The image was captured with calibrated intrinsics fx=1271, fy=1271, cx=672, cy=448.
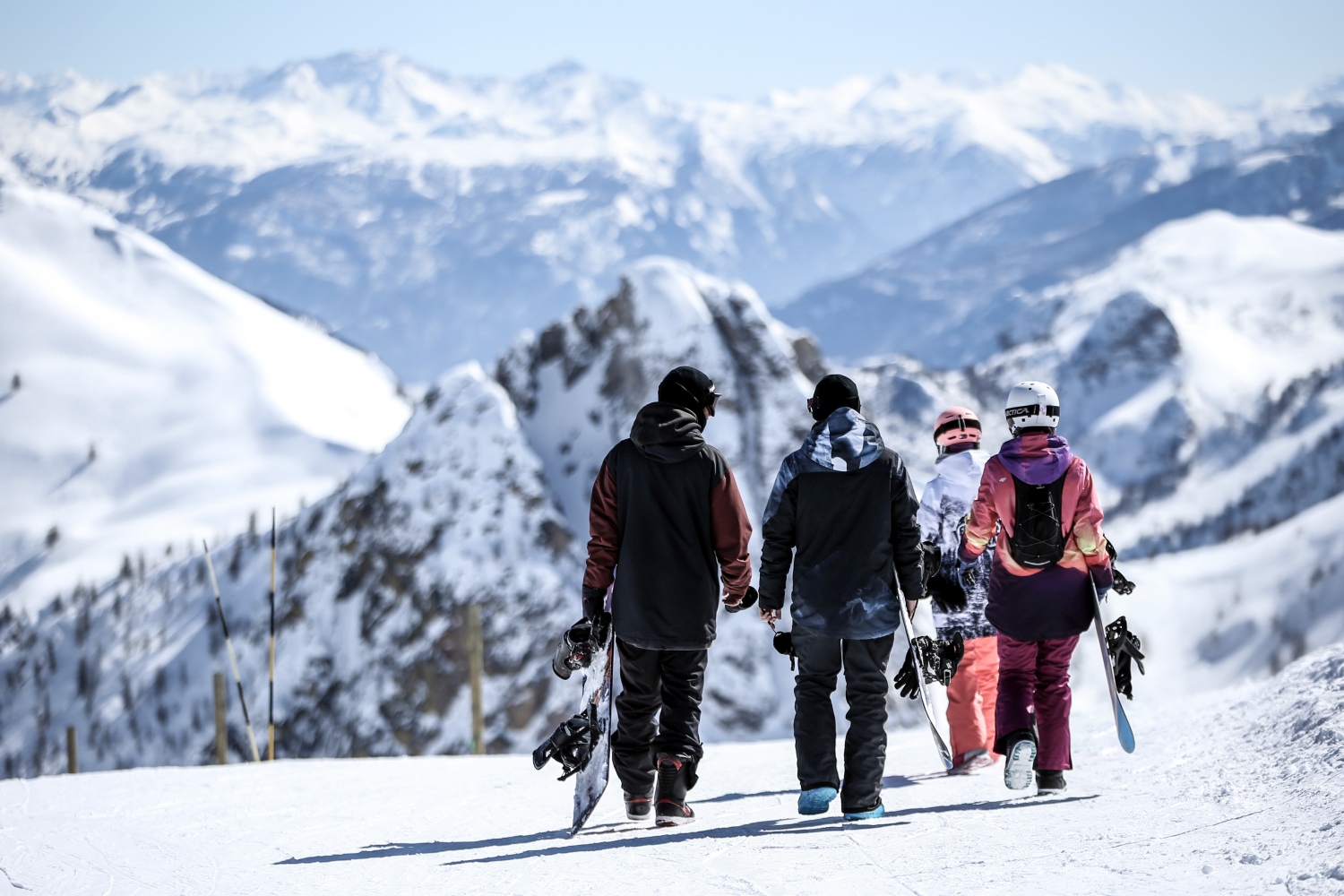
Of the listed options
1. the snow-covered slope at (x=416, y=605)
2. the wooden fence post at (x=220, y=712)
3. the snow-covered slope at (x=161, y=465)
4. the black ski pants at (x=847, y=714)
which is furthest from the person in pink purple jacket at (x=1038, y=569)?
the snow-covered slope at (x=161, y=465)

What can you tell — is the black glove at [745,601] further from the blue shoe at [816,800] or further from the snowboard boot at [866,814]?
the snowboard boot at [866,814]

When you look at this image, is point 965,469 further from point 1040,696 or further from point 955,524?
point 1040,696

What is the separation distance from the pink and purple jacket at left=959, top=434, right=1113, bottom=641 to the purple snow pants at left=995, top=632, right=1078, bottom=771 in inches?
5.5

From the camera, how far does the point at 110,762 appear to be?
92562mm

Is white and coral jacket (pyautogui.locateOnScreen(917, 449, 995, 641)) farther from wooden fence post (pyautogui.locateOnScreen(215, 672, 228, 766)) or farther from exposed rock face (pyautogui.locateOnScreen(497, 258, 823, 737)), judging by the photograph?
exposed rock face (pyautogui.locateOnScreen(497, 258, 823, 737))

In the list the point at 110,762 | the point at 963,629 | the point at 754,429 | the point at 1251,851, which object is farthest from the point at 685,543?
the point at 110,762

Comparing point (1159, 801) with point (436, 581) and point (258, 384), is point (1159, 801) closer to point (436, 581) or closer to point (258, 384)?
point (436, 581)

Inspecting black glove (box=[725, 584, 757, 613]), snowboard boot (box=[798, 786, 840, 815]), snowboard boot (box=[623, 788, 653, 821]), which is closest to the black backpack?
black glove (box=[725, 584, 757, 613])

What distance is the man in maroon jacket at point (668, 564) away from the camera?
24.3ft

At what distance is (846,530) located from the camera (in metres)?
7.36

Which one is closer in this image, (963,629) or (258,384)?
(963,629)

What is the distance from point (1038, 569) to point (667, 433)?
2445mm

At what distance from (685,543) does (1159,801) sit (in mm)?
3094

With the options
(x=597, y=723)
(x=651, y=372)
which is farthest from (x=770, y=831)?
(x=651, y=372)
